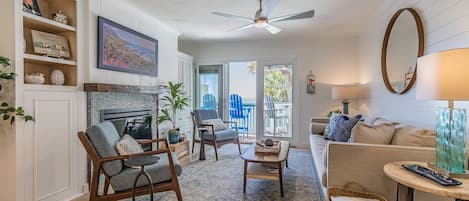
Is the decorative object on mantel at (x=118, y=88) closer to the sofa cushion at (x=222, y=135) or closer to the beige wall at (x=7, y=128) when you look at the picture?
the beige wall at (x=7, y=128)

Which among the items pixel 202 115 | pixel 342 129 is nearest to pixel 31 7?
pixel 202 115

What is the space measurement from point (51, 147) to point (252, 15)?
10.00 feet

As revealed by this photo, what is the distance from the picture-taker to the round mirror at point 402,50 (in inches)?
94.8

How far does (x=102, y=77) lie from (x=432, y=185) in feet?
10.5

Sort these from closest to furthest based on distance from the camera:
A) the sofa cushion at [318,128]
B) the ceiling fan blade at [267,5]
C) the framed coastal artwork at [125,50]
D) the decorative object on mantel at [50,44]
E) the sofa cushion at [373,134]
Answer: the sofa cushion at [373,134] < the decorative object on mantel at [50,44] < the ceiling fan blade at [267,5] < the framed coastal artwork at [125,50] < the sofa cushion at [318,128]

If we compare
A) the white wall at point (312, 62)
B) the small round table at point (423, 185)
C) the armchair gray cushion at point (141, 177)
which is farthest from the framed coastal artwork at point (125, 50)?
the small round table at point (423, 185)

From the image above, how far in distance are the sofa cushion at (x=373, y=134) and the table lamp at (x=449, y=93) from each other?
2.09 ft

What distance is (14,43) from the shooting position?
6.72 ft

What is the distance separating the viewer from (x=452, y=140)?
53.9 inches

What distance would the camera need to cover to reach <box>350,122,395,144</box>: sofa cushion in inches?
83.0

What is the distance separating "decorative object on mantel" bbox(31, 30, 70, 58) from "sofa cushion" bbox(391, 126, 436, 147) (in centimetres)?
323

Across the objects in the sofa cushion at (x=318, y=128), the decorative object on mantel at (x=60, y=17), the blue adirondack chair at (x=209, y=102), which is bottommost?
the sofa cushion at (x=318, y=128)

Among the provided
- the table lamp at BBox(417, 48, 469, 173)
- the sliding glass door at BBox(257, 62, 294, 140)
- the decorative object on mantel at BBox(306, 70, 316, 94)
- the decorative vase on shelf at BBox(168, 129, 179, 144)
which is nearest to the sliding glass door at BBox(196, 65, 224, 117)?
the sliding glass door at BBox(257, 62, 294, 140)

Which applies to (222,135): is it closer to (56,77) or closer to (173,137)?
(173,137)
